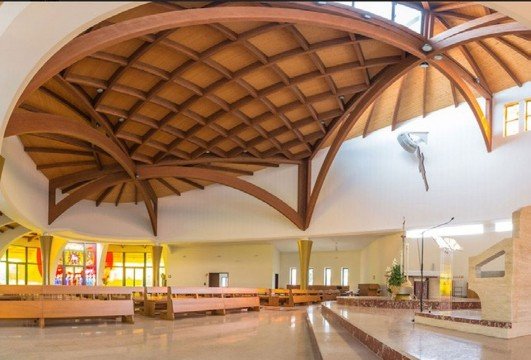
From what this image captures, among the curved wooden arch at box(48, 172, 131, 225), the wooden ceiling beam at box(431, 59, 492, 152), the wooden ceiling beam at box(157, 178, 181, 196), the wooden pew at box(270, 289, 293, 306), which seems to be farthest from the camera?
the wooden ceiling beam at box(157, 178, 181, 196)

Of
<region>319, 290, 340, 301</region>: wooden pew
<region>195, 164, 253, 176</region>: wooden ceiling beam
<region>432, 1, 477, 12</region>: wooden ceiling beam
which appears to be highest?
<region>432, 1, 477, 12</region>: wooden ceiling beam

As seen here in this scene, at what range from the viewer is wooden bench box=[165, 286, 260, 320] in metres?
12.9

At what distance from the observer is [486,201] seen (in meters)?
17.8

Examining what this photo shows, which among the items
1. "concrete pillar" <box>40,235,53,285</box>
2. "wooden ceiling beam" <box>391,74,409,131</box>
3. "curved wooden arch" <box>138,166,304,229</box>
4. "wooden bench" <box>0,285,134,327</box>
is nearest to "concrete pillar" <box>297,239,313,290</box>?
"curved wooden arch" <box>138,166,304,229</box>

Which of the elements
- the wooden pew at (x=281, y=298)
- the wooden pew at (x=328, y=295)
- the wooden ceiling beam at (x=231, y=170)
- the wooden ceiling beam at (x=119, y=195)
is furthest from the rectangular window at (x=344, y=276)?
the wooden ceiling beam at (x=119, y=195)

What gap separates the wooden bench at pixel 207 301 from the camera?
12.9 m

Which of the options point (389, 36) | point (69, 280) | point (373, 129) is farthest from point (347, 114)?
point (69, 280)

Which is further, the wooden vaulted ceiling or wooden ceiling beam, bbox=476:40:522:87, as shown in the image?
wooden ceiling beam, bbox=476:40:522:87

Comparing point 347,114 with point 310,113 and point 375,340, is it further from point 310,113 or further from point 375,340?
point 375,340

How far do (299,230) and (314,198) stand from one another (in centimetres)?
203

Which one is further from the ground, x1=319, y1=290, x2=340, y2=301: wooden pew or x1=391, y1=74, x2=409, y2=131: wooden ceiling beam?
x1=391, y1=74, x2=409, y2=131: wooden ceiling beam

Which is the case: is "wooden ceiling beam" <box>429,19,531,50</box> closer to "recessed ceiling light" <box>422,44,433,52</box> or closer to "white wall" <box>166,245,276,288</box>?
"recessed ceiling light" <box>422,44,433,52</box>

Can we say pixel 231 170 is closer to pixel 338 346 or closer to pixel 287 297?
pixel 287 297

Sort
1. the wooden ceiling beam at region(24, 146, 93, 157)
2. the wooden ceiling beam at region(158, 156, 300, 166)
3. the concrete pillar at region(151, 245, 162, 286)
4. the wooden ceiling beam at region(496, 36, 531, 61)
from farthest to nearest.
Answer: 1. the concrete pillar at region(151, 245, 162, 286)
2. the wooden ceiling beam at region(158, 156, 300, 166)
3. the wooden ceiling beam at region(24, 146, 93, 157)
4. the wooden ceiling beam at region(496, 36, 531, 61)
